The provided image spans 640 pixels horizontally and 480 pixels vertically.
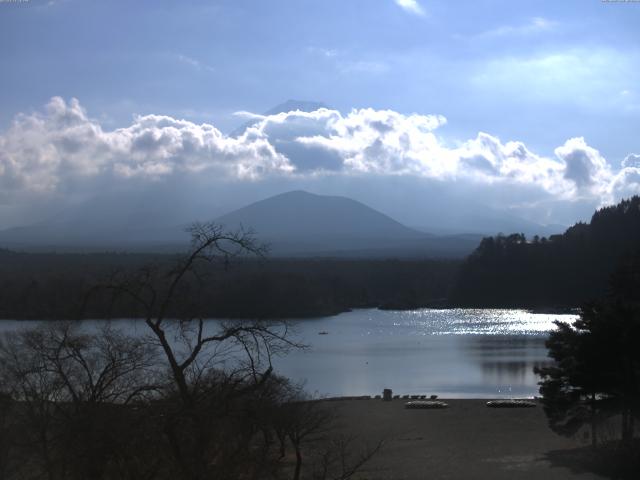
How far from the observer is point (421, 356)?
2889 cm

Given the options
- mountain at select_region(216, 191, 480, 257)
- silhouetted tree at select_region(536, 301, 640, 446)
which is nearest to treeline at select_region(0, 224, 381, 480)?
silhouetted tree at select_region(536, 301, 640, 446)

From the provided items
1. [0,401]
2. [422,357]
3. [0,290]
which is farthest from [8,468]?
[0,290]

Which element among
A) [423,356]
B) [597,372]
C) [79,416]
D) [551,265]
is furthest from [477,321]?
[79,416]

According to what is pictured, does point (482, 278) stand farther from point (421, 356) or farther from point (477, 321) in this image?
point (421, 356)

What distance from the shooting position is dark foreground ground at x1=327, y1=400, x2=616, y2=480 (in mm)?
10172

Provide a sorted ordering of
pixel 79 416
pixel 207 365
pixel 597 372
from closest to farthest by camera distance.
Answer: pixel 79 416 → pixel 207 365 → pixel 597 372

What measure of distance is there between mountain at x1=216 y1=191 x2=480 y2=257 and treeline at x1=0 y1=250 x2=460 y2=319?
54069 millimetres

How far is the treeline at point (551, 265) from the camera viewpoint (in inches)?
1992

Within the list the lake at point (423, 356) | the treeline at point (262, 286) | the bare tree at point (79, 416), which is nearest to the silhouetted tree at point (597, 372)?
the treeline at point (262, 286)

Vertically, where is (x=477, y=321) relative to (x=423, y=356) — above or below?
above

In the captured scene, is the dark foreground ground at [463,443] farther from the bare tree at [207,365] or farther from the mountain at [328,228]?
the mountain at [328,228]

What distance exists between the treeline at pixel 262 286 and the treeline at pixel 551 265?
5.44 metres

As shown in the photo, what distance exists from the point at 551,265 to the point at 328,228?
109 m

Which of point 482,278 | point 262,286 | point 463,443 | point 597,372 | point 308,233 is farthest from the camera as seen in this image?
point 308,233
